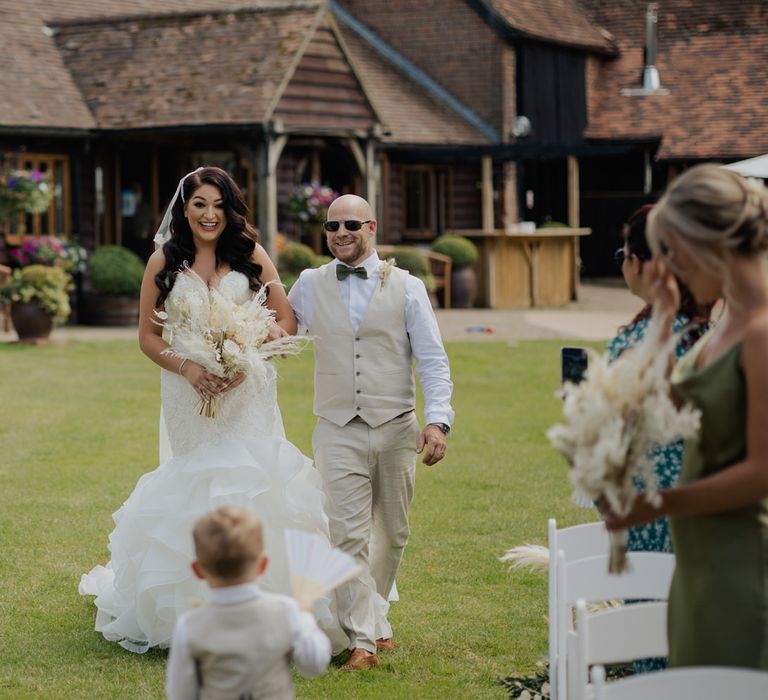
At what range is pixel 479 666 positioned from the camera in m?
6.22

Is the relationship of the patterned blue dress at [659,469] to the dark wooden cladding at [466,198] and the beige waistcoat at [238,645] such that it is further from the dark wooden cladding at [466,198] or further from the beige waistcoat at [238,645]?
the dark wooden cladding at [466,198]

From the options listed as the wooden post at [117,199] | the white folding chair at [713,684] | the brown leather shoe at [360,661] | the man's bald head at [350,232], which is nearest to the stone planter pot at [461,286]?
the wooden post at [117,199]

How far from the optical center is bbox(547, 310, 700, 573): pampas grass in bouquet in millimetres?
3242

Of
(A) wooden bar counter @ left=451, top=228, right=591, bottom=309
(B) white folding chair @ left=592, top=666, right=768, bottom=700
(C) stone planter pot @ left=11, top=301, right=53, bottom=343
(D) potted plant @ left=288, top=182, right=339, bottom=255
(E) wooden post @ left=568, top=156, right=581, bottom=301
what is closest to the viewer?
(B) white folding chair @ left=592, top=666, right=768, bottom=700

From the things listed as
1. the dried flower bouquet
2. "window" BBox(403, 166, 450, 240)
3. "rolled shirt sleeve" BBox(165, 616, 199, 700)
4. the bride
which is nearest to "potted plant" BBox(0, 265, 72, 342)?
"window" BBox(403, 166, 450, 240)

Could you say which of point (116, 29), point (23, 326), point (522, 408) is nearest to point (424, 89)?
point (116, 29)

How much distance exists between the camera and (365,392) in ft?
20.2

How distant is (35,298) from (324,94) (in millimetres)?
6700

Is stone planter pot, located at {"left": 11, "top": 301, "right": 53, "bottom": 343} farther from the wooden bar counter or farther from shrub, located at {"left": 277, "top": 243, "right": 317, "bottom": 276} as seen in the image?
the wooden bar counter

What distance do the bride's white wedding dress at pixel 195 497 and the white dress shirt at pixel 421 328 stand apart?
0.49m

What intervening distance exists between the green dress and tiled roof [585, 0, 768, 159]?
91.4ft

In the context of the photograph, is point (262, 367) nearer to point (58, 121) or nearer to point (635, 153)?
point (58, 121)

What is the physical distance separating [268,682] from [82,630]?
3401mm

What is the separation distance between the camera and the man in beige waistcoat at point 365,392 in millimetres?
6117
